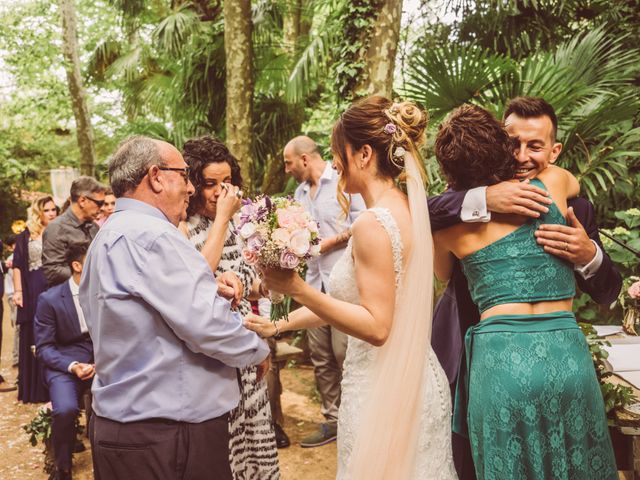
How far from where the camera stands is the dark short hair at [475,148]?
216cm

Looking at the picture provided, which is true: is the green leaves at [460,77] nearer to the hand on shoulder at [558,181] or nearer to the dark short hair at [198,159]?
the dark short hair at [198,159]

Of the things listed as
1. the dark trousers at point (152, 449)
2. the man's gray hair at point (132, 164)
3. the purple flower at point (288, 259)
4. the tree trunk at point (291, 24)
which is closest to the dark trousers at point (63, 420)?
the dark trousers at point (152, 449)

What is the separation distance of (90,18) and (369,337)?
20655mm

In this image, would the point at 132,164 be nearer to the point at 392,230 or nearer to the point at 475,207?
the point at 392,230

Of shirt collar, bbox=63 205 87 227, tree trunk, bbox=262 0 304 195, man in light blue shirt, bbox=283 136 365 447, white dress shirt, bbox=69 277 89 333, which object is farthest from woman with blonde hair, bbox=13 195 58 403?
man in light blue shirt, bbox=283 136 365 447

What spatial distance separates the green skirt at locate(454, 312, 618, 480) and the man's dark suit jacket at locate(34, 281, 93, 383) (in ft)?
11.6

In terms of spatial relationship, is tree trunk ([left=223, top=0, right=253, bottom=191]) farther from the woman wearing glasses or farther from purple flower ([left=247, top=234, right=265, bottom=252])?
purple flower ([left=247, top=234, right=265, bottom=252])

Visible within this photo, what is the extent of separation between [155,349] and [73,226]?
4.05 m

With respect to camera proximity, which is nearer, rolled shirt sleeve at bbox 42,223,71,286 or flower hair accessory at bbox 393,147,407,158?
flower hair accessory at bbox 393,147,407,158

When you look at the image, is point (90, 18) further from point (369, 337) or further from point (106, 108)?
point (369, 337)

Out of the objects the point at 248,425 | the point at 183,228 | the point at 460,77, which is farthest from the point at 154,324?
the point at 460,77

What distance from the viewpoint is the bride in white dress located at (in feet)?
6.99

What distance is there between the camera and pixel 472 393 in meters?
2.24

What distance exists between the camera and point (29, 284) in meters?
7.12
